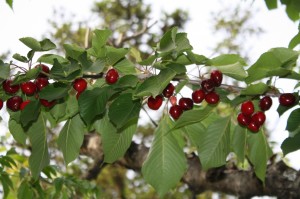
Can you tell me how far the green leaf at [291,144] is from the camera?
1.43 m

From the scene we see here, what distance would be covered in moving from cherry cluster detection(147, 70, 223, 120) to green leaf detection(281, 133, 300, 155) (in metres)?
0.27

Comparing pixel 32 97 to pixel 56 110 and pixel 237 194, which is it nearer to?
pixel 56 110

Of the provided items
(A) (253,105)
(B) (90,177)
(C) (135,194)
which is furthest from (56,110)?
(C) (135,194)

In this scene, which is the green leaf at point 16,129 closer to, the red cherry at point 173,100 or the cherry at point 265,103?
the red cherry at point 173,100

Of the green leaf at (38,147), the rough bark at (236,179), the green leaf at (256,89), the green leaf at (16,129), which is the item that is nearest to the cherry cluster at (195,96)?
the green leaf at (256,89)

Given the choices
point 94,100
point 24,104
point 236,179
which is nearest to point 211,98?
point 94,100

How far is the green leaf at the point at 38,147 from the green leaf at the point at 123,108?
0.36 m

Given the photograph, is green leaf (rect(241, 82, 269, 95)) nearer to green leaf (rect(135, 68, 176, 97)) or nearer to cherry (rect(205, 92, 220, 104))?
cherry (rect(205, 92, 220, 104))

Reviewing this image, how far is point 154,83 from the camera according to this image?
4.14 ft

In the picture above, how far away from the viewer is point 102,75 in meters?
1.47

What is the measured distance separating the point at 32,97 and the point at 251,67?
76 centimetres

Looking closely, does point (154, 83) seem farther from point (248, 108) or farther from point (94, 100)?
point (248, 108)

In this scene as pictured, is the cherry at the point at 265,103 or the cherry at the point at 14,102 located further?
the cherry at the point at 14,102

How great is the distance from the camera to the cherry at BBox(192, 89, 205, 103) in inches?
56.5
